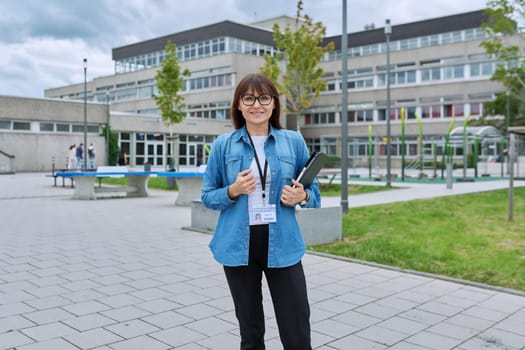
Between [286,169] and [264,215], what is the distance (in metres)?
0.28

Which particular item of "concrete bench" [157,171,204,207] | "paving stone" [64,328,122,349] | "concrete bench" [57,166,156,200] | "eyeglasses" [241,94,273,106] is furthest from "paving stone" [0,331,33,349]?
"concrete bench" [57,166,156,200]

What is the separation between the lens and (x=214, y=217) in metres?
9.83

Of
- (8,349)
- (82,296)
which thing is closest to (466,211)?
(82,296)

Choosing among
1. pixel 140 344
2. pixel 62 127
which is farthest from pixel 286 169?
pixel 62 127

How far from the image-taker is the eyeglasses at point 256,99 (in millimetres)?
2895

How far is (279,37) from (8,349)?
2727 centimetres

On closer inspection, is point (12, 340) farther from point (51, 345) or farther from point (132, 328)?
point (132, 328)

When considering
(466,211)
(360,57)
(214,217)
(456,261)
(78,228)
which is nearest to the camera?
(456,261)

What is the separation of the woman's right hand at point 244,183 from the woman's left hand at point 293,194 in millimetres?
165

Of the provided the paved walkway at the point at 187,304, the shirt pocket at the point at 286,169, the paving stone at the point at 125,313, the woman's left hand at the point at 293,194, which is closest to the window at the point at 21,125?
the paved walkway at the point at 187,304

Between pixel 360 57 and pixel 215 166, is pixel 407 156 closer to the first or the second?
pixel 360 57

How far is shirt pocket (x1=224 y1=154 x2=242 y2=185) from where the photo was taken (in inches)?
113

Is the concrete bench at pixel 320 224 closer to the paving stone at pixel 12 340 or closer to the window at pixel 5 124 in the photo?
the paving stone at pixel 12 340

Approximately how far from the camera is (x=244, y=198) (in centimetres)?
282
